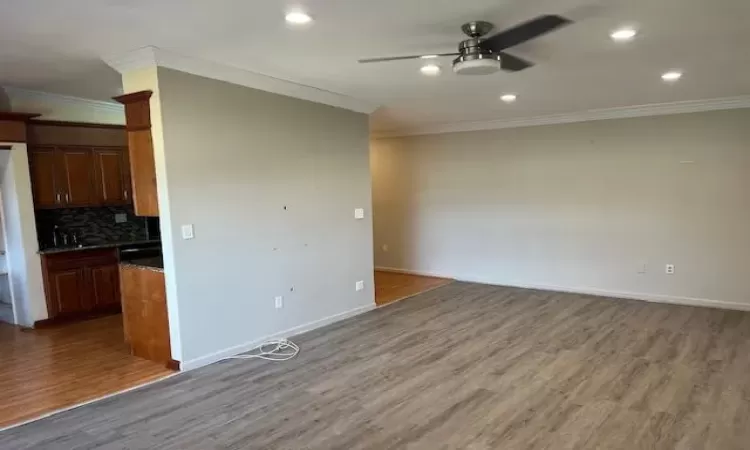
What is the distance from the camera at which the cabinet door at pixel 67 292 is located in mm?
5660

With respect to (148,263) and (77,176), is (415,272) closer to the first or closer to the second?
(148,263)

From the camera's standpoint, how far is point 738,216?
5.73 metres

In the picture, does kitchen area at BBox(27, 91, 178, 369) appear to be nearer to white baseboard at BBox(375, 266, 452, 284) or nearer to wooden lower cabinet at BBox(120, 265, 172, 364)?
wooden lower cabinet at BBox(120, 265, 172, 364)

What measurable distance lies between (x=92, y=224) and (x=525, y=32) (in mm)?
5909

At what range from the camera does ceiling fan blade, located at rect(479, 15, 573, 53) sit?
238 centimetres

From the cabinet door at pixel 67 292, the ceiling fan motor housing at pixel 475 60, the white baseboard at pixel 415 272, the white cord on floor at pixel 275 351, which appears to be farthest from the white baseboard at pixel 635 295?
the cabinet door at pixel 67 292

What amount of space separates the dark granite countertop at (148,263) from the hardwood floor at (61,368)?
0.83 metres

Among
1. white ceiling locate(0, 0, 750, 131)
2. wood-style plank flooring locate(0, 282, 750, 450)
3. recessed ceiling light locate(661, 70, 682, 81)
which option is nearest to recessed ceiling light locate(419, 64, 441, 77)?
white ceiling locate(0, 0, 750, 131)

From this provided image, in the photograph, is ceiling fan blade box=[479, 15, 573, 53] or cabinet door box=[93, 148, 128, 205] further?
cabinet door box=[93, 148, 128, 205]

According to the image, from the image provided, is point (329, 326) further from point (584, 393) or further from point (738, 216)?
point (738, 216)

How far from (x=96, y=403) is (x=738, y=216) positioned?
6.71 m

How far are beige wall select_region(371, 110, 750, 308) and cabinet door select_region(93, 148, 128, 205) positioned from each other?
4062 millimetres

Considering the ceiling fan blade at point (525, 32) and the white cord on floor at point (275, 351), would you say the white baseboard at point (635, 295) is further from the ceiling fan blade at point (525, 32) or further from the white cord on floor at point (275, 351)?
the ceiling fan blade at point (525, 32)

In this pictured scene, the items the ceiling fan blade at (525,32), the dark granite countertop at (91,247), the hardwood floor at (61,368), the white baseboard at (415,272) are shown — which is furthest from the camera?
the white baseboard at (415,272)
